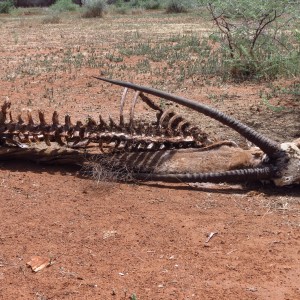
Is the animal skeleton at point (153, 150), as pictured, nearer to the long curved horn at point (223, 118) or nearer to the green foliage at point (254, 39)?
the long curved horn at point (223, 118)

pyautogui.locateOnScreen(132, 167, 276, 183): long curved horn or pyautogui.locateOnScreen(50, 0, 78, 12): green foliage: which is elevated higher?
pyautogui.locateOnScreen(132, 167, 276, 183): long curved horn

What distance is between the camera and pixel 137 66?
10820mm

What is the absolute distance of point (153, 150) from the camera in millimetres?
4973

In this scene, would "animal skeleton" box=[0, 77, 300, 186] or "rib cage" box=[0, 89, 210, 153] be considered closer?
"animal skeleton" box=[0, 77, 300, 186]

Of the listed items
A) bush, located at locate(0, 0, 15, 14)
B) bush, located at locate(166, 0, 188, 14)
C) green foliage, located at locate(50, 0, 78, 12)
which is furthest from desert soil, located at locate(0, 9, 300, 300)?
green foliage, located at locate(50, 0, 78, 12)

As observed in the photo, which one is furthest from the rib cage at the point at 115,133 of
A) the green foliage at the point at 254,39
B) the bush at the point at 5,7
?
the bush at the point at 5,7

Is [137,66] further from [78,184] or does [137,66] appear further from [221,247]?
[221,247]

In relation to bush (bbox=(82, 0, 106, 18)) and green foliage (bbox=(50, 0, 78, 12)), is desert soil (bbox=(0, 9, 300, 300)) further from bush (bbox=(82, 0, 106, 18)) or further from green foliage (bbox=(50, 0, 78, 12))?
green foliage (bbox=(50, 0, 78, 12))

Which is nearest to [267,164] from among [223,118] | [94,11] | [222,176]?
[222,176]

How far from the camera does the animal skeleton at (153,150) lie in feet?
14.6

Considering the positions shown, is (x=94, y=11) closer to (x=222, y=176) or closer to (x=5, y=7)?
(x=5, y=7)

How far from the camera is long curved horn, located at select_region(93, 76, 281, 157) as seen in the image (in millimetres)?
4074

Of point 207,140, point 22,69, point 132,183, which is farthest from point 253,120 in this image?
point 22,69

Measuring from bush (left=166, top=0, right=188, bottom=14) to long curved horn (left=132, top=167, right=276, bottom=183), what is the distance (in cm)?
2370
